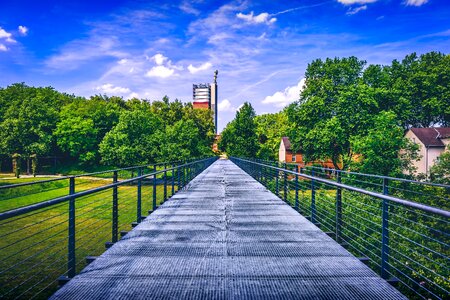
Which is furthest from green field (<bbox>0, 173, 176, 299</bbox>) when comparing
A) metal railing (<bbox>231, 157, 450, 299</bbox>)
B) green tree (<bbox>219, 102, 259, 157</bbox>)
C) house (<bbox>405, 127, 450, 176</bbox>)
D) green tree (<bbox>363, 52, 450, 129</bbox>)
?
green tree (<bbox>363, 52, 450, 129</bbox>)

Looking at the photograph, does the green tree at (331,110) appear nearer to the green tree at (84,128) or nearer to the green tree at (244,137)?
the green tree at (244,137)

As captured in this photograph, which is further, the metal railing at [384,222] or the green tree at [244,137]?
the green tree at [244,137]

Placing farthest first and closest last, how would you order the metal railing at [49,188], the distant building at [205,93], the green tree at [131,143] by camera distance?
the distant building at [205,93] → the green tree at [131,143] → the metal railing at [49,188]

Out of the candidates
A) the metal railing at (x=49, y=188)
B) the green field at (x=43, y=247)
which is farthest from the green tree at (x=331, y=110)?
the green field at (x=43, y=247)

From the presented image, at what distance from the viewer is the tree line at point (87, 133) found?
153 feet

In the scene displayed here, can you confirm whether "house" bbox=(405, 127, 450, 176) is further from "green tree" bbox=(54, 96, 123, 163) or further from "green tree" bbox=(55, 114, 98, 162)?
"green tree" bbox=(55, 114, 98, 162)

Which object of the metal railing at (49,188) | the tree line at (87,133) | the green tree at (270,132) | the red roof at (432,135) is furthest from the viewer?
the green tree at (270,132)

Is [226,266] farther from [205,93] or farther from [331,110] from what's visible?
[205,93]

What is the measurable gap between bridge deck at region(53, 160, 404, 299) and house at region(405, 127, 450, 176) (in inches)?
1826

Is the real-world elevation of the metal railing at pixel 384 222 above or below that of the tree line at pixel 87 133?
below

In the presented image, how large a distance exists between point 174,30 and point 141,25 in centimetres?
1127

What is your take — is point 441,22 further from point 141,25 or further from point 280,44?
point 141,25

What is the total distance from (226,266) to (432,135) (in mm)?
52343

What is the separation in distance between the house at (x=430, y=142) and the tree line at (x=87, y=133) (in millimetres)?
31473
